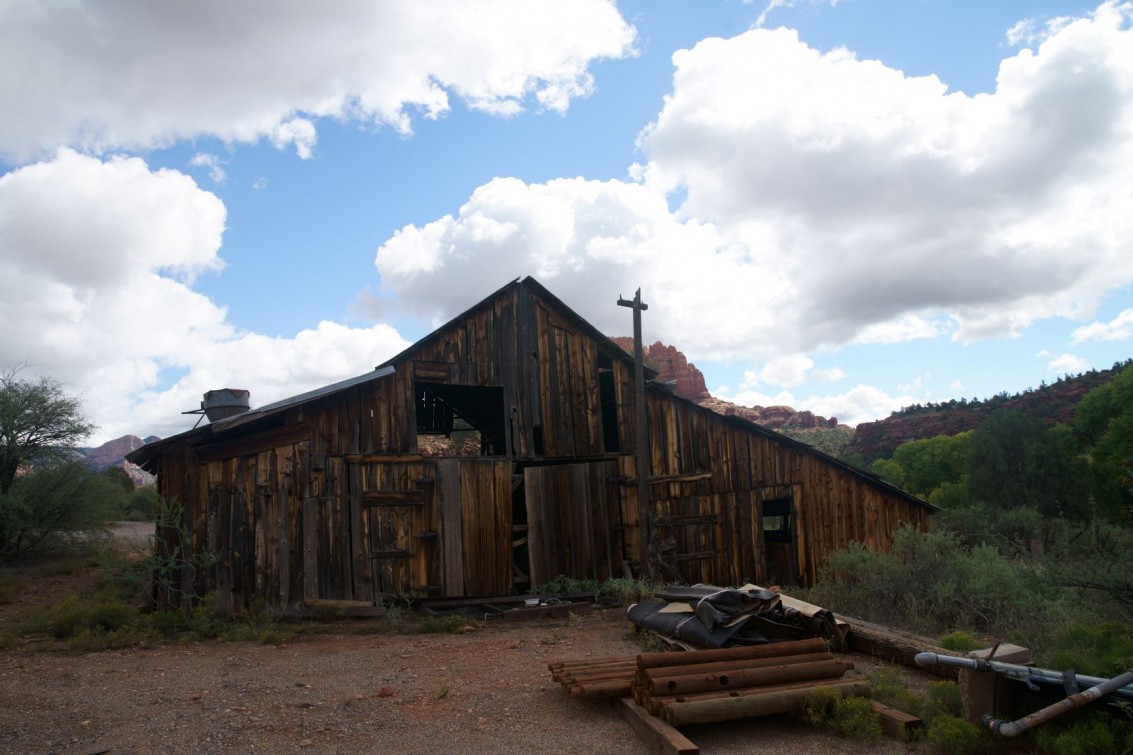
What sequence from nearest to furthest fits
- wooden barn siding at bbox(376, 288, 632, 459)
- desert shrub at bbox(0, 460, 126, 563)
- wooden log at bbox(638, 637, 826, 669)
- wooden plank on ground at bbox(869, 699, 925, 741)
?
wooden plank on ground at bbox(869, 699, 925, 741), wooden log at bbox(638, 637, 826, 669), wooden barn siding at bbox(376, 288, 632, 459), desert shrub at bbox(0, 460, 126, 563)

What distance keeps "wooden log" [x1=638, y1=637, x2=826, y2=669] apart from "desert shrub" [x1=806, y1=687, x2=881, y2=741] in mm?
781

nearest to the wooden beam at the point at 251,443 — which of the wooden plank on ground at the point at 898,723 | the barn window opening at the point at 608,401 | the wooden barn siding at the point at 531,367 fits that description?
the wooden barn siding at the point at 531,367

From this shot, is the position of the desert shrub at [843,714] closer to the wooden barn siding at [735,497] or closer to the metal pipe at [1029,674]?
the metal pipe at [1029,674]

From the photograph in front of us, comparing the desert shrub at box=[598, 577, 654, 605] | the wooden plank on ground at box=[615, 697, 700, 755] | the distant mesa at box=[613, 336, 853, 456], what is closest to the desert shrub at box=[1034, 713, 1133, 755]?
the wooden plank on ground at box=[615, 697, 700, 755]

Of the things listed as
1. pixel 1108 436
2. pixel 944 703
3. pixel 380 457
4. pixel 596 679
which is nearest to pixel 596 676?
pixel 596 679

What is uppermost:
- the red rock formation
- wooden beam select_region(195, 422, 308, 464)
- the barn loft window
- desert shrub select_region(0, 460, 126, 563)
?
the red rock formation

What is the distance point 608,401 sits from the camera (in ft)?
55.8

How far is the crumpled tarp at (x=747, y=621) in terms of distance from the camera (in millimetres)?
7828

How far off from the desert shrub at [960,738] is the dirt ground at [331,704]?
0.36 m

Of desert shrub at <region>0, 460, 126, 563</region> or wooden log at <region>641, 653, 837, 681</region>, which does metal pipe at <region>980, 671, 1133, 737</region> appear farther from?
desert shrub at <region>0, 460, 126, 563</region>

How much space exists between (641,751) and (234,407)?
14142 millimetres

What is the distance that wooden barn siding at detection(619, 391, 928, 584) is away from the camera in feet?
51.0

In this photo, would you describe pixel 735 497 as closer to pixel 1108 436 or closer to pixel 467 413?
pixel 467 413

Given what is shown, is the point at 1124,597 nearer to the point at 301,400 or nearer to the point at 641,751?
the point at 641,751
